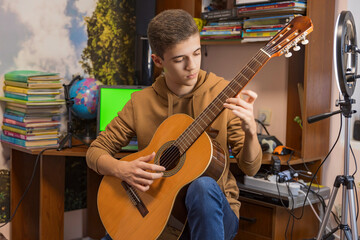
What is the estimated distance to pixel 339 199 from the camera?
272 centimetres

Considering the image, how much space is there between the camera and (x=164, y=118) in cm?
188

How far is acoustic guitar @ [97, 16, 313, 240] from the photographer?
5.05 feet

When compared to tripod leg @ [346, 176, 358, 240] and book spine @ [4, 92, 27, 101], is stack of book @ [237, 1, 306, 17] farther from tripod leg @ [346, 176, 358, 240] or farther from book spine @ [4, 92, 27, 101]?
book spine @ [4, 92, 27, 101]

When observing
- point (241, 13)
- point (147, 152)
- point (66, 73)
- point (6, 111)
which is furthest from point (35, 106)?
point (241, 13)

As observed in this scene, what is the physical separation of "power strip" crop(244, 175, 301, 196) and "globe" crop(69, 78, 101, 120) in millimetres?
996

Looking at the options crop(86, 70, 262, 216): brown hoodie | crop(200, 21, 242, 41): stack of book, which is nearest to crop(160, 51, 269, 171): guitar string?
crop(86, 70, 262, 216): brown hoodie

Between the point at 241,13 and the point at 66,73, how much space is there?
113 cm

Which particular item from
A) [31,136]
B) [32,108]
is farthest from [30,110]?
[31,136]

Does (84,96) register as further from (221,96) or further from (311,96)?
(221,96)

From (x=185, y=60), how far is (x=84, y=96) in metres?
1.23

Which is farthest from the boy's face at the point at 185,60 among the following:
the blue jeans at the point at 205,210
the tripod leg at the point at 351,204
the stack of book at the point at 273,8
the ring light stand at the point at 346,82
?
the stack of book at the point at 273,8

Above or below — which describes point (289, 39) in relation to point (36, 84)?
above

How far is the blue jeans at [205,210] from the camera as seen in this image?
147 centimetres

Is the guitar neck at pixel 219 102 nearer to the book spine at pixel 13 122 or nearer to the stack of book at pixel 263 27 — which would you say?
the stack of book at pixel 263 27
